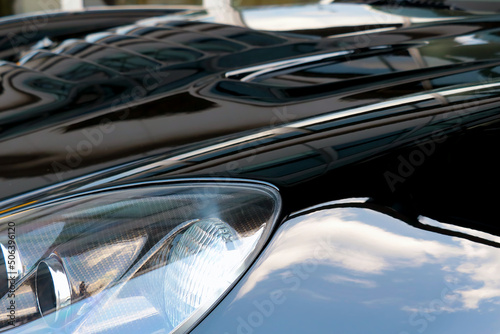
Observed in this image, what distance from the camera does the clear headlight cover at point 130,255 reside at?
73cm

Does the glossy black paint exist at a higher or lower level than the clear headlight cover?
higher

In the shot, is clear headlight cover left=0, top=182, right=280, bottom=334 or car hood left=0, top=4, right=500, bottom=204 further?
car hood left=0, top=4, right=500, bottom=204

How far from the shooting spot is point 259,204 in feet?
2.71

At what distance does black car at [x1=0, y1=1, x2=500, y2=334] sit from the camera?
2.43 ft

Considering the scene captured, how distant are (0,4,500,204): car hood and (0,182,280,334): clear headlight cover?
1.8 inches

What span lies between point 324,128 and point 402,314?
335 millimetres

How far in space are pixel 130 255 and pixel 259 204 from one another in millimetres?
202

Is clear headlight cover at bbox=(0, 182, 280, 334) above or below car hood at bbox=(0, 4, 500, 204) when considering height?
below

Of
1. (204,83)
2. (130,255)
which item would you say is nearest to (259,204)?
(130,255)

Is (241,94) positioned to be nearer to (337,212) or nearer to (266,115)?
(266,115)

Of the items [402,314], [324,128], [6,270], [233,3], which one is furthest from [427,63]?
[233,3]

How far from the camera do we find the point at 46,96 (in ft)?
3.97

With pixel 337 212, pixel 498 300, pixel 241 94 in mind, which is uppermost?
pixel 241 94

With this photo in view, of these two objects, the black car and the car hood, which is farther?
the car hood
